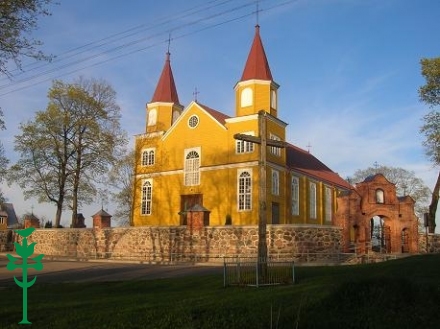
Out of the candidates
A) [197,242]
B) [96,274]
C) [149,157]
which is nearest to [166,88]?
[149,157]

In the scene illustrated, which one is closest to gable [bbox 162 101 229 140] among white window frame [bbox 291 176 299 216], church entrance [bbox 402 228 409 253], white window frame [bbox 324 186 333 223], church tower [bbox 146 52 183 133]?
church tower [bbox 146 52 183 133]

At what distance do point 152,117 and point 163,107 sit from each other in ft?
4.49

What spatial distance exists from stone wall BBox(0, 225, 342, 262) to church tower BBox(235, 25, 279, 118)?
12444 mm

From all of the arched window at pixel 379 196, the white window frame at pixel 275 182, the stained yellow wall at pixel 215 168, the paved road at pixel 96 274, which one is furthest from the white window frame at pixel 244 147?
the paved road at pixel 96 274

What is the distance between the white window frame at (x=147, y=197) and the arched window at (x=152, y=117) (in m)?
5.64

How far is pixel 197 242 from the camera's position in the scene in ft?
90.3

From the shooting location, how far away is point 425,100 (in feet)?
99.0

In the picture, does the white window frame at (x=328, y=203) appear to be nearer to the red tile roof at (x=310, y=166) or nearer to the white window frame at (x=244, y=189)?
the red tile roof at (x=310, y=166)

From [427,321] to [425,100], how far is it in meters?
24.7

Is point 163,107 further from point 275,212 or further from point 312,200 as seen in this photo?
point 312,200

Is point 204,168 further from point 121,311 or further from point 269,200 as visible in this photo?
point 121,311

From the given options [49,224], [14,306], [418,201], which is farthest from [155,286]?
[418,201]

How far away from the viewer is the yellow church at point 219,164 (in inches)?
1425

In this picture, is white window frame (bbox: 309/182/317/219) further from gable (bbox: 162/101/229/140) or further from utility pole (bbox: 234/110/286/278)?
utility pole (bbox: 234/110/286/278)
